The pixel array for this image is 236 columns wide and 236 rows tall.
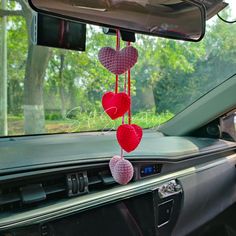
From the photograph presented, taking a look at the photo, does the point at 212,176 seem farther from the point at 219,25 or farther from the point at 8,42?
the point at 8,42

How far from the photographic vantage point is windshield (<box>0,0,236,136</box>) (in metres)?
2.01

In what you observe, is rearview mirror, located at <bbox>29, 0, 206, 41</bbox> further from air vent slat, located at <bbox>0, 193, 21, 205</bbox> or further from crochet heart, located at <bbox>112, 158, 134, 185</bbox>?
air vent slat, located at <bbox>0, 193, 21, 205</bbox>

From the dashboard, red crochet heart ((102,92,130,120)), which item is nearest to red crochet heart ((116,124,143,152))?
red crochet heart ((102,92,130,120))

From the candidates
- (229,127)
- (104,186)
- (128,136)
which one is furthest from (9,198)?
(229,127)

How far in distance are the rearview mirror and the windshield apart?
1.11 ft

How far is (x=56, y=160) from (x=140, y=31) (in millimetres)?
823

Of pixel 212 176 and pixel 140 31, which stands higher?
pixel 140 31

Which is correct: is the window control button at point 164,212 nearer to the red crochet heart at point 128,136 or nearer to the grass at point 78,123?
the grass at point 78,123

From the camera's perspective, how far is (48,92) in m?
2.23

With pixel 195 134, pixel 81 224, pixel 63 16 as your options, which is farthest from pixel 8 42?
pixel 195 134

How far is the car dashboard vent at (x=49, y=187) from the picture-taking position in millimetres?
1498

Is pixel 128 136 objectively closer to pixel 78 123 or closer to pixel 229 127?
pixel 78 123

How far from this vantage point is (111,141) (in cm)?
243

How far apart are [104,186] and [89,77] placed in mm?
820
